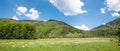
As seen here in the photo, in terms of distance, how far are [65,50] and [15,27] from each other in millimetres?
105457

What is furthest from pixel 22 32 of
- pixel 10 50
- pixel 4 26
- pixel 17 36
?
pixel 10 50

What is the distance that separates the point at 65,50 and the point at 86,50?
3474 mm

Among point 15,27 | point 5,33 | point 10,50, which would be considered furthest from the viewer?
point 15,27

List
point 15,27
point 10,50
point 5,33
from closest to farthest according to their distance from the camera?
point 10,50, point 5,33, point 15,27

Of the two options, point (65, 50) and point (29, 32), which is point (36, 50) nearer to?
point (65, 50)

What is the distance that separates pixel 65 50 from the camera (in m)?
32.7

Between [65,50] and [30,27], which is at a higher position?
[30,27]

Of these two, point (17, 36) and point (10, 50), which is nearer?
point (10, 50)

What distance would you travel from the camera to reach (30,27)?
138875 mm

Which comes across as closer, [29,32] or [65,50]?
[65,50]

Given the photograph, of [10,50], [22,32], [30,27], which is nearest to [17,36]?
[22,32]

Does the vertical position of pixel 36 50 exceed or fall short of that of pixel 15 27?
it falls short

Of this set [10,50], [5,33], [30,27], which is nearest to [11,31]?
[5,33]

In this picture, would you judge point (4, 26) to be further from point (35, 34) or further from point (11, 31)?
point (35, 34)
